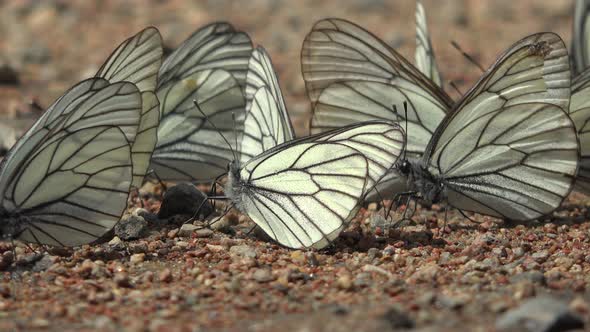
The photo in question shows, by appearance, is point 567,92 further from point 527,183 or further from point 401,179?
point 401,179

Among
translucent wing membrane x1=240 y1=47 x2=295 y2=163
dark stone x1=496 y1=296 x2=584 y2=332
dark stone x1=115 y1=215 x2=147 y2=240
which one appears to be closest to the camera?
dark stone x1=496 y1=296 x2=584 y2=332

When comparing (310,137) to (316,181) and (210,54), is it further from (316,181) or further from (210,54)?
(210,54)

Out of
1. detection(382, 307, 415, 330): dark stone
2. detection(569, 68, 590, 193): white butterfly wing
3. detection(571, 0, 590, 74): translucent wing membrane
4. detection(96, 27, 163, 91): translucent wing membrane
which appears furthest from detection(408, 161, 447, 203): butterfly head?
detection(571, 0, 590, 74): translucent wing membrane

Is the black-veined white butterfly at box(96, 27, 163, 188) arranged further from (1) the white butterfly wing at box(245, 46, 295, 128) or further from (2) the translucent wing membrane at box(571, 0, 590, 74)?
(2) the translucent wing membrane at box(571, 0, 590, 74)

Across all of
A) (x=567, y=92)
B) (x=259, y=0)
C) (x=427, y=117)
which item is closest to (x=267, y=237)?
(x=427, y=117)

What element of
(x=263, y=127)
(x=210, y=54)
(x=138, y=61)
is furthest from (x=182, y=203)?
(x=210, y=54)

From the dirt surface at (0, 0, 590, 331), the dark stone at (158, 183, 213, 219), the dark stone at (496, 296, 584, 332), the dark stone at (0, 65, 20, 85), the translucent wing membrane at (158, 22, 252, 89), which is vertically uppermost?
the dark stone at (0, 65, 20, 85)

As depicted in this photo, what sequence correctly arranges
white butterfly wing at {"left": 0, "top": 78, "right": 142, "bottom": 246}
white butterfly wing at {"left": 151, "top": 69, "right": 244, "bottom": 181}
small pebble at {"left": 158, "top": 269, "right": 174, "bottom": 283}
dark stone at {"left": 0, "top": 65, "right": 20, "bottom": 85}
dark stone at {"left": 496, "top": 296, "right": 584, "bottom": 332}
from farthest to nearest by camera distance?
dark stone at {"left": 0, "top": 65, "right": 20, "bottom": 85}, white butterfly wing at {"left": 151, "top": 69, "right": 244, "bottom": 181}, white butterfly wing at {"left": 0, "top": 78, "right": 142, "bottom": 246}, small pebble at {"left": 158, "top": 269, "right": 174, "bottom": 283}, dark stone at {"left": 496, "top": 296, "right": 584, "bottom": 332}
